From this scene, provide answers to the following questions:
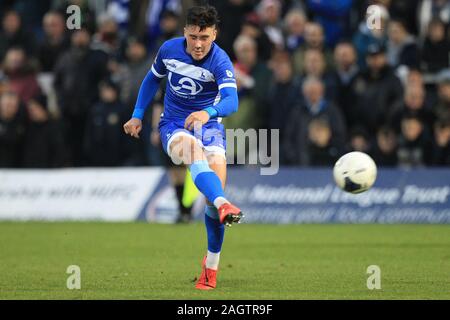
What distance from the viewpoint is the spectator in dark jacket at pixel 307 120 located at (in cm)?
1789

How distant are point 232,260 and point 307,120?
608 cm

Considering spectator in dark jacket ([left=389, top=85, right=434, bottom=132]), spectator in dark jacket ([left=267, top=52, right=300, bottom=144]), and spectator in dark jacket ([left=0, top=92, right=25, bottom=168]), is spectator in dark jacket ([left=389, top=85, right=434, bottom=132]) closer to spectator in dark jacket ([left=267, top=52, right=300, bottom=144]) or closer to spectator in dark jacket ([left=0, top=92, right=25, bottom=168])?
spectator in dark jacket ([left=267, top=52, right=300, bottom=144])

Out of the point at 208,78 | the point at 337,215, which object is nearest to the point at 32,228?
the point at 337,215

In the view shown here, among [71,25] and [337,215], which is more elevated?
[71,25]

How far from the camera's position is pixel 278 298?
28.2 feet

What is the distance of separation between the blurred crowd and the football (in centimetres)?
647

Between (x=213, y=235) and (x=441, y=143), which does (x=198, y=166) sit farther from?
(x=441, y=143)

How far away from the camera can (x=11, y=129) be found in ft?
65.0

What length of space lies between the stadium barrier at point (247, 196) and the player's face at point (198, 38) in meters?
8.06

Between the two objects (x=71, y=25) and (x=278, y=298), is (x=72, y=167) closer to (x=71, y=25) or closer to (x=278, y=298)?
(x=71, y=25)

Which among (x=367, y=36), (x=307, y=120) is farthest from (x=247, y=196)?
(x=367, y=36)

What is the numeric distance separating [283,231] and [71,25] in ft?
18.4

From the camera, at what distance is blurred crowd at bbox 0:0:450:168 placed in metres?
18.0
